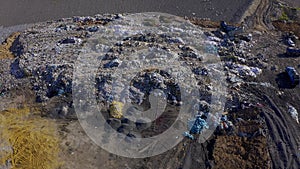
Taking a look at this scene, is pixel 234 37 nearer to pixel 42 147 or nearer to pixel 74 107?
pixel 74 107

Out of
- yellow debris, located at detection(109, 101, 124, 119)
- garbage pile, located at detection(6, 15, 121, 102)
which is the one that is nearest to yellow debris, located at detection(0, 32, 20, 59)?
garbage pile, located at detection(6, 15, 121, 102)

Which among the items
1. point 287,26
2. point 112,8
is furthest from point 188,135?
point 112,8

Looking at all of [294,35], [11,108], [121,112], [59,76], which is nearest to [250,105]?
[121,112]

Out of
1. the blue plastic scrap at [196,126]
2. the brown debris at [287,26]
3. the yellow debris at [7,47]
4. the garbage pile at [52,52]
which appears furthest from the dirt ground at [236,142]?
the brown debris at [287,26]

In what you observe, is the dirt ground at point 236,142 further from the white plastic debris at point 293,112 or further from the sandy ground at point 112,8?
the sandy ground at point 112,8

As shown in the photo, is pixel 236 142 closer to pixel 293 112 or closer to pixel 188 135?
pixel 188 135

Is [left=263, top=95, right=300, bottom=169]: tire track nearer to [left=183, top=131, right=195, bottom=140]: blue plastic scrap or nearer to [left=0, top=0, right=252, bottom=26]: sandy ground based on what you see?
[left=183, top=131, right=195, bottom=140]: blue plastic scrap
